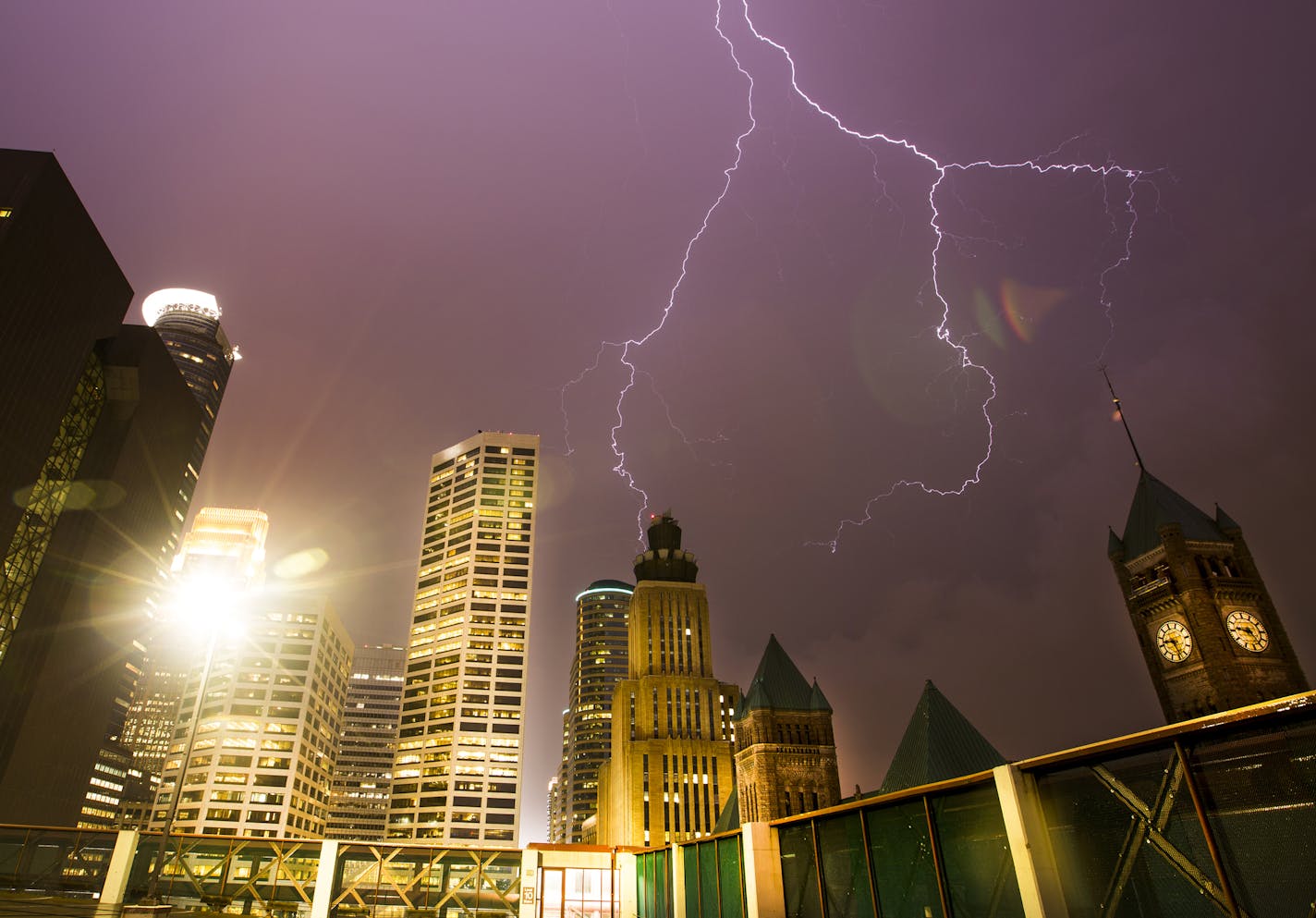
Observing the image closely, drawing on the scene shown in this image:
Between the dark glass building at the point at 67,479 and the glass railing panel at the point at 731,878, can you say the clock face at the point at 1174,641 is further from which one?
the dark glass building at the point at 67,479

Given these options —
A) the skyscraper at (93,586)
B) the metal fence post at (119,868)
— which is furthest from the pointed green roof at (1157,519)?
the skyscraper at (93,586)

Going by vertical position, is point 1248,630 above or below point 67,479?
below

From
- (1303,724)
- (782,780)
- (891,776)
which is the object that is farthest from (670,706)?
(1303,724)

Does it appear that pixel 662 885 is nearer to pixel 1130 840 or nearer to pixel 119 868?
pixel 119 868

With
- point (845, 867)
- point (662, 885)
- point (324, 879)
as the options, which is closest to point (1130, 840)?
point (845, 867)

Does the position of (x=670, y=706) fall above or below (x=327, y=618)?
below

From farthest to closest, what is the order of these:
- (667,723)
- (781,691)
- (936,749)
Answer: (667,723), (781,691), (936,749)

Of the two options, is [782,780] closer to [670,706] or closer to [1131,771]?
[670,706]
